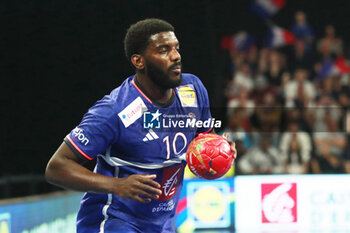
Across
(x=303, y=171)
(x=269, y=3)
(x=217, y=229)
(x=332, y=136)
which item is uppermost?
(x=269, y=3)

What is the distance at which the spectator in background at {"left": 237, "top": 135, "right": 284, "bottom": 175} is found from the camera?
8547mm

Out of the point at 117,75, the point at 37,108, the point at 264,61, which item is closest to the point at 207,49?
the point at 264,61

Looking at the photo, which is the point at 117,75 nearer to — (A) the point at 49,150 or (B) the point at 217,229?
(A) the point at 49,150

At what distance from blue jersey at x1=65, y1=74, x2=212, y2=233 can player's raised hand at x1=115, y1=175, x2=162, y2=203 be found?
34 centimetres

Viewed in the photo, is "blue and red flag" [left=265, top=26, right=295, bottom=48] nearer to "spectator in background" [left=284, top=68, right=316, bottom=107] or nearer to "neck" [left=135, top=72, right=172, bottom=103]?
"spectator in background" [left=284, top=68, right=316, bottom=107]

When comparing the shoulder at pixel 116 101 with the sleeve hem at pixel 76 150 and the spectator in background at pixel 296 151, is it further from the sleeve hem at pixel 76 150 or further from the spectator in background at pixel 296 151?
the spectator in background at pixel 296 151

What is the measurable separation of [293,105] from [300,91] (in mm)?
Answer: 522

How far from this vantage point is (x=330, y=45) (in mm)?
11727

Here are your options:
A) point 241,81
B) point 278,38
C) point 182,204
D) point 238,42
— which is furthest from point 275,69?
point 182,204

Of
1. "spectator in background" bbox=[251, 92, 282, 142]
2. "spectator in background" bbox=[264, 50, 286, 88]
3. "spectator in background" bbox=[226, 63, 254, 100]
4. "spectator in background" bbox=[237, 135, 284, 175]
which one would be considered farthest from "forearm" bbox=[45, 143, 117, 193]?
"spectator in background" bbox=[264, 50, 286, 88]

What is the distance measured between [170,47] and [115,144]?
2.46 feet

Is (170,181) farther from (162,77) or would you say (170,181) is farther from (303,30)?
(303,30)

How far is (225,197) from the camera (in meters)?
8.39

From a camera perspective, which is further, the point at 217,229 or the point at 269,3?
the point at 269,3
